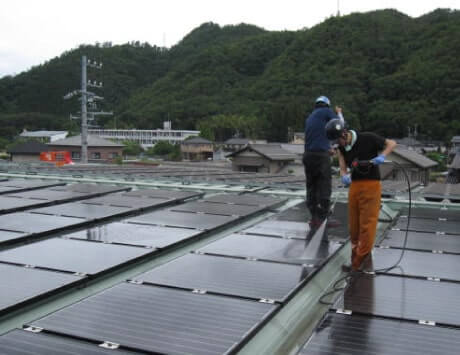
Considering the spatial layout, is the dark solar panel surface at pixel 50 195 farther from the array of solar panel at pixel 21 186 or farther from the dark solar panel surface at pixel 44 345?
the dark solar panel surface at pixel 44 345

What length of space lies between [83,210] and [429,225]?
615cm

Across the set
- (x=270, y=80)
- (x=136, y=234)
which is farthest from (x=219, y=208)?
(x=270, y=80)

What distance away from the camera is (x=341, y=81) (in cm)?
10756

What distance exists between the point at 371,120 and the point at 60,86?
3847 inches

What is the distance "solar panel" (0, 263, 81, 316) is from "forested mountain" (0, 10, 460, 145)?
Result: 288 ft

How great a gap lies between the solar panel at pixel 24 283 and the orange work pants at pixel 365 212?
3173mm

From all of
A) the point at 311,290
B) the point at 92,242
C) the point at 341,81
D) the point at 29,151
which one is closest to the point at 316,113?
the point at 311,290

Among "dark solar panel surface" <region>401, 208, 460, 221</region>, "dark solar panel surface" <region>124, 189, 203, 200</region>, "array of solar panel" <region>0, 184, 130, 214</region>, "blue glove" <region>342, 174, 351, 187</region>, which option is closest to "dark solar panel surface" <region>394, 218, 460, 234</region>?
"dark solar panel surface" <region>401, 208, 460, 221</region>

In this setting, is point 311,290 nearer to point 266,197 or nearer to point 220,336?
point 220,336

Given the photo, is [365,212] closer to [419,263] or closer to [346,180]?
[346,180]

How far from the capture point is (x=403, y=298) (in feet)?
14.1

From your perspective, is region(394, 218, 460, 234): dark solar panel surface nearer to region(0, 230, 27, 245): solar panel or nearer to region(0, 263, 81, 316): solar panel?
region(0, 263, 81, 316): solar panel

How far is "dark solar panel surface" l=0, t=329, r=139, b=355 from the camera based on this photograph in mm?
3104

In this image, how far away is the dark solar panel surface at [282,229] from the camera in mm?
6902
